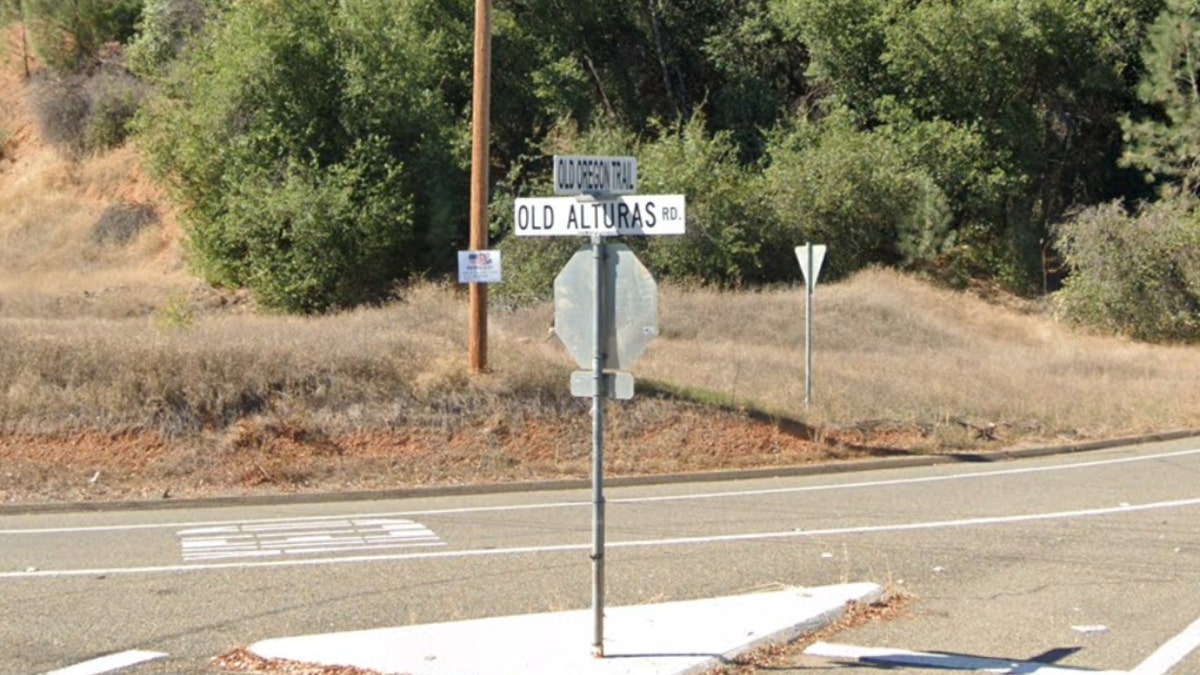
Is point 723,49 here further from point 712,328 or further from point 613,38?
point 712,328

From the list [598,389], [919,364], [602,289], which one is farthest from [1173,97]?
[598,389]

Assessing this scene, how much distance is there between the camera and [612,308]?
786 centimetres

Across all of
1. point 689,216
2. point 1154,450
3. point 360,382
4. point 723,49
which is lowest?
point 1154,450

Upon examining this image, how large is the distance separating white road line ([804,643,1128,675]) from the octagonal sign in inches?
88.3

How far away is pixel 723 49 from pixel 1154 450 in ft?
97.3

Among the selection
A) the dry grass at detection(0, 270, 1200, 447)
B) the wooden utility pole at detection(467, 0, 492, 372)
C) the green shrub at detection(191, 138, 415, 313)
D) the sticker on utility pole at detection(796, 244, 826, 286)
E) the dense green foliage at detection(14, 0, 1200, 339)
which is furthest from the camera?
the dense green foliage at detection(14, 0, 1200, 339)

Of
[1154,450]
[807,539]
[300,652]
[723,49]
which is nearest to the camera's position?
[300,652]

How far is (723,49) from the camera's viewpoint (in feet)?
158

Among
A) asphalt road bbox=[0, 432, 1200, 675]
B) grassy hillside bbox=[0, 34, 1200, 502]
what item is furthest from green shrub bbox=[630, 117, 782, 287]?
asphalt road bbox=[0, 432, 1200, 675]

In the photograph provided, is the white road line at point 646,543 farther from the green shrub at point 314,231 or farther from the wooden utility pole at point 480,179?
the green shrub at point 314,231

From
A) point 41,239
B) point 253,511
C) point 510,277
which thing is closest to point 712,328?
point 510,277

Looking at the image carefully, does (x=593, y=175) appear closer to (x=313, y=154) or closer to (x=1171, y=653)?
(x=1171, y=653)

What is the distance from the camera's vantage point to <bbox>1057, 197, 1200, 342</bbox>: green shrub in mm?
37719

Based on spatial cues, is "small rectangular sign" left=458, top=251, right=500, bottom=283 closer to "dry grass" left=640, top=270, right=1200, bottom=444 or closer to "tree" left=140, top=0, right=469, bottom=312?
"dry grass" left=640, top=270, right=1200, bottom=444
